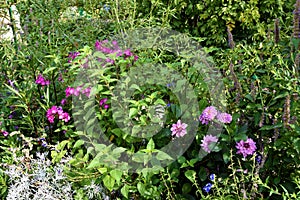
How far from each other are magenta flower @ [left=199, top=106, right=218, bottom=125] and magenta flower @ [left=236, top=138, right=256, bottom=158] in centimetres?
17

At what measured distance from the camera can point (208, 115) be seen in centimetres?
175

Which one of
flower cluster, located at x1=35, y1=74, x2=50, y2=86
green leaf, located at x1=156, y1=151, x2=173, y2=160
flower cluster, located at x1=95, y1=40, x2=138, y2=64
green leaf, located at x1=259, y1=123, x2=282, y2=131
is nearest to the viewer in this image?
green leaf, located at x1=259, y1=123, x2=282, y2=131

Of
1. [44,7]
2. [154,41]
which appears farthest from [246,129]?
[44,7]

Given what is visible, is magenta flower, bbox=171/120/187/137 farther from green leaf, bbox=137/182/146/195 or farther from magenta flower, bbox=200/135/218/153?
green leaf, bbox=137/182/146/195

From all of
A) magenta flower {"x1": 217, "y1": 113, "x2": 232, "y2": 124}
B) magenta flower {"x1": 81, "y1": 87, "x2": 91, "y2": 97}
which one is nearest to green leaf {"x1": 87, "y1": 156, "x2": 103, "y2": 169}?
magenta flower {"x1": 81, "y1": 87, "x2": 91, "y2": 97}

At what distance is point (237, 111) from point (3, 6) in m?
1.64

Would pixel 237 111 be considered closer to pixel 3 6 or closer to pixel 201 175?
pixel 201 175

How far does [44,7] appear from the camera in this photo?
2471 mm

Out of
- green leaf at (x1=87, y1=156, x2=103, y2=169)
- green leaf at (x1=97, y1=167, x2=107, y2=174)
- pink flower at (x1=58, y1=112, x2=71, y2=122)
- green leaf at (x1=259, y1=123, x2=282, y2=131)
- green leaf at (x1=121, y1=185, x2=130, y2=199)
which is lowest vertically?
green leaf at (x1=121, y1=185, x2=130, y2=199)

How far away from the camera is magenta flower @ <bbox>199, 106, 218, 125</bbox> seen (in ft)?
5.72

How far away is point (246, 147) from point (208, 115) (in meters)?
0.22

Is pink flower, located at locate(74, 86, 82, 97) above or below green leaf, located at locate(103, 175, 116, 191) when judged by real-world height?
above

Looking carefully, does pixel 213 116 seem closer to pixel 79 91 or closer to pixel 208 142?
pixel 208 142

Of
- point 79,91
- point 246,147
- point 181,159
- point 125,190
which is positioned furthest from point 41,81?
point 246,147
